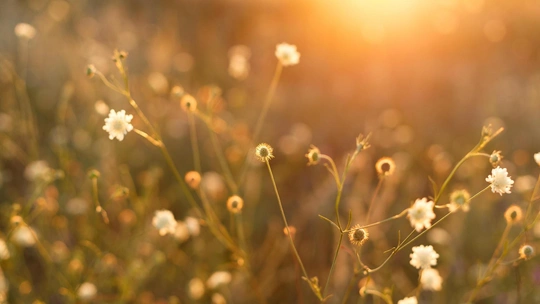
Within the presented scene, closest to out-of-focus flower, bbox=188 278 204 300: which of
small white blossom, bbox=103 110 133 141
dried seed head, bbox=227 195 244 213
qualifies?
dried seed head, bbox=227 195 244 213

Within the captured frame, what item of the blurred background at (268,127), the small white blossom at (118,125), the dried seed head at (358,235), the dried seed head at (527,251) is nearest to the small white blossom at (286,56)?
the blurred background at (268,127)

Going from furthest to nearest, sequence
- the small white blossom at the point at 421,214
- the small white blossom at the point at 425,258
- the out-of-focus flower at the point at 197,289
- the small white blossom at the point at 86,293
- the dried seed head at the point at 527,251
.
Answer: the out-of-focus flower at the point at 197,289 < the small white blossom at the point at 86,293 < the dried seed head at the point at 527,251 < the small white blossom at the point at 425,258 < the small white blossom at the point at 421,214

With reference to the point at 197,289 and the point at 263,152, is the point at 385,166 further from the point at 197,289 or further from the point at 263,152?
the point at 197,289

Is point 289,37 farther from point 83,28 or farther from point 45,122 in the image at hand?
point 45,122

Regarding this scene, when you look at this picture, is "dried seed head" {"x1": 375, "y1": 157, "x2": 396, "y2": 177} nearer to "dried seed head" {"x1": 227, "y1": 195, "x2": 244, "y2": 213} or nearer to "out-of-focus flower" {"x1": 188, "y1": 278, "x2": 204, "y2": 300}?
"dried seed head" {"x1": 227, "y1": 195, "x2": 244, "y2": 213}

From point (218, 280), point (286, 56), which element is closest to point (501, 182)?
point (286, 56)

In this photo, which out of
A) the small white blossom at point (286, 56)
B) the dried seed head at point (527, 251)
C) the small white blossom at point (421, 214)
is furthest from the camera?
the small white blossom at point (286, 56)

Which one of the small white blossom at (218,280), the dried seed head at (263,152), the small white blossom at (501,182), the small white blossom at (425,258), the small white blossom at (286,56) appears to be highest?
the small white blossom at (286,56)

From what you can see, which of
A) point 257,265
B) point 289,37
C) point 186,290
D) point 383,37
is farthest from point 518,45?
point 186,290

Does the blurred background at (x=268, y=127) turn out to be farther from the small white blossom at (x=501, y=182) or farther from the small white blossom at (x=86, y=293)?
the small white blossom at (x=501, y=182)
